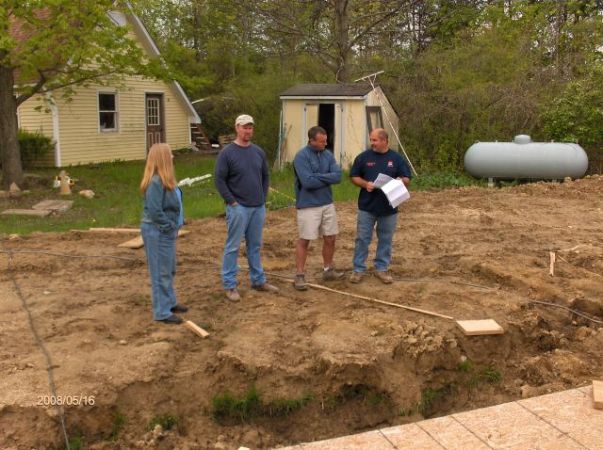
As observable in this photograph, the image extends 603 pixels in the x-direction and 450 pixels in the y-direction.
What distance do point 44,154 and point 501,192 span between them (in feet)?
45.4

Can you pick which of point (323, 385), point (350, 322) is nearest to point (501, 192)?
point (350, 322)

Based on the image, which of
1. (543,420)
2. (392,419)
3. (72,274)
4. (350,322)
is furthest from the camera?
(72,274)

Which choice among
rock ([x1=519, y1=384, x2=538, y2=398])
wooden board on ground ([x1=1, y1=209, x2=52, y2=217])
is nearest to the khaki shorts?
rock ([x1=519, y1=384, x2=538, y2=398])

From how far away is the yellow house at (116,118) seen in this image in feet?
64.3

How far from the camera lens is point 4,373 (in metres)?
4.66

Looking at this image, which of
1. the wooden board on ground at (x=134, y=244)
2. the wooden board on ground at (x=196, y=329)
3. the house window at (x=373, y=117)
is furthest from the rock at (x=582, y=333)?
the house window at (x=373, y=117)

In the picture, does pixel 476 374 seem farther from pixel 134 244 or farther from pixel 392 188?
pixel 134 244

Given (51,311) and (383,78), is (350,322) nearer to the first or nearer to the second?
(51,311)

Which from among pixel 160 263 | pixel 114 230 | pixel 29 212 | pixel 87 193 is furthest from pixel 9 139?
pixel 160 263

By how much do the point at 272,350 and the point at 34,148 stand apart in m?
16.6

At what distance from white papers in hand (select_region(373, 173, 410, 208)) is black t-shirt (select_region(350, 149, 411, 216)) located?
110mm

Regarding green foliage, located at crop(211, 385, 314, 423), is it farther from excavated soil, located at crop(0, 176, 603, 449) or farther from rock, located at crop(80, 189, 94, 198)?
rock, located at crop(80, 189, 94, 198)

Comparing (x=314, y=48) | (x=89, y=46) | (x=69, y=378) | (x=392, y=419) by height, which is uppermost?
(x=314, y=48)

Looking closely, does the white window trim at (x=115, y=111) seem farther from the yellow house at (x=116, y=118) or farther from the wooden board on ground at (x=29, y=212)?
the wooden board on ground at (x=29, y=212)
